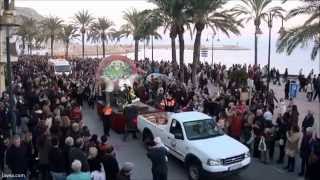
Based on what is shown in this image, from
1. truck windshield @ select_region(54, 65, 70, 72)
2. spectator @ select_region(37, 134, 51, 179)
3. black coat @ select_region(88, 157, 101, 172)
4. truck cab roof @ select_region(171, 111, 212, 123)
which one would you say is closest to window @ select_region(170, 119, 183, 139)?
truck cab roof @ select_region(171, 111, 212, 123)

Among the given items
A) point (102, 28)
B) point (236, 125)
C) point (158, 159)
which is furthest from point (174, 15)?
point (102, 28)

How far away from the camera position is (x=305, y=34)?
848 inches

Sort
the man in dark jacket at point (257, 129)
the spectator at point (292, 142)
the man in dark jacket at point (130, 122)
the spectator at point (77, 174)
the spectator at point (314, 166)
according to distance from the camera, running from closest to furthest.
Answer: the spectator at point (77, 174) → the spectator at point (314, 166) → the spectator at point (292, 142) → the man in dark jacket at point (257, 129) → the man in dark jacket at point (130, 122)

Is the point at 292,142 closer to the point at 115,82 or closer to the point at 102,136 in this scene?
the point at 102,136

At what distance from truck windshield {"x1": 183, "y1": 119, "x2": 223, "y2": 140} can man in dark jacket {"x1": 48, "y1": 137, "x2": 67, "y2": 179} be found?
4.18m

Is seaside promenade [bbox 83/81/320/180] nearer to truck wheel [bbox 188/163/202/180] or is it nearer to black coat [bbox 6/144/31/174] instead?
truck wheel [bbox 188/163/202/180]

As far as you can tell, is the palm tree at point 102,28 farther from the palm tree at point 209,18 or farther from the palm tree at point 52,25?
the palm tree at point 209,18

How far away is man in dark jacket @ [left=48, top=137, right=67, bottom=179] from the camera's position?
35.5ft

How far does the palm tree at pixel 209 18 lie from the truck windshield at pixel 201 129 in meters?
18.1

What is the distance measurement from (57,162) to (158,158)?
92.9 inches

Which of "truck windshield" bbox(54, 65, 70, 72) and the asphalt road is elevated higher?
"truck windshield" bbox(54, 65, 70, 72)

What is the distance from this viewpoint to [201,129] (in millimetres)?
14242

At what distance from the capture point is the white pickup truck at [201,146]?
12.7 metres

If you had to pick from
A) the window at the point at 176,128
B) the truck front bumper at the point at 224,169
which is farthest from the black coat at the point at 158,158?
the window at the point at 176,128
